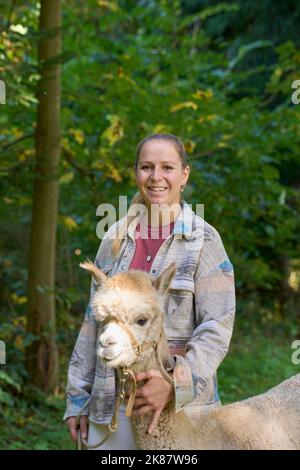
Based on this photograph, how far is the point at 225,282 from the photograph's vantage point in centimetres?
271

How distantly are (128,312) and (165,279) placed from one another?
191 mm

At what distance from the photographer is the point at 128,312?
95.5 inches

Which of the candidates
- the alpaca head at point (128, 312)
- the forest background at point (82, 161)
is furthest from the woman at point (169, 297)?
the forest background at point (82, 161)

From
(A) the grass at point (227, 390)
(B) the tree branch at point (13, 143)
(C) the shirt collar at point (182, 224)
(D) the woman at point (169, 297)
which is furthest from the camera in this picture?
(B) the tree branch at point (13, 143)

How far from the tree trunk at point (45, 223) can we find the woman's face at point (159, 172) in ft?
11.6

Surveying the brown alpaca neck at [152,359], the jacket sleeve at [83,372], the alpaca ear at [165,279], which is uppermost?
the alpaca ear at [165,279]

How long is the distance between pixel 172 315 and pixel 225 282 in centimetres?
23

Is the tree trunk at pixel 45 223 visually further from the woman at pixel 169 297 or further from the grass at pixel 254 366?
the woman at pixel 169 297

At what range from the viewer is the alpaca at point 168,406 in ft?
7.91

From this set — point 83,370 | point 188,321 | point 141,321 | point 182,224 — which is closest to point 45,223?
point 83,370

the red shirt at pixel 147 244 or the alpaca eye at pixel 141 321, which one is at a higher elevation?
the red shirt at pixel 147 244

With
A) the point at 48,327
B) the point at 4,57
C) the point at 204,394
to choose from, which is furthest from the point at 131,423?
the point at 48,327

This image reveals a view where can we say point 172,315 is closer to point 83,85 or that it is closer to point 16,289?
point 83,85

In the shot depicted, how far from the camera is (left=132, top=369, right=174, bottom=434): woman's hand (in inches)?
97.2
